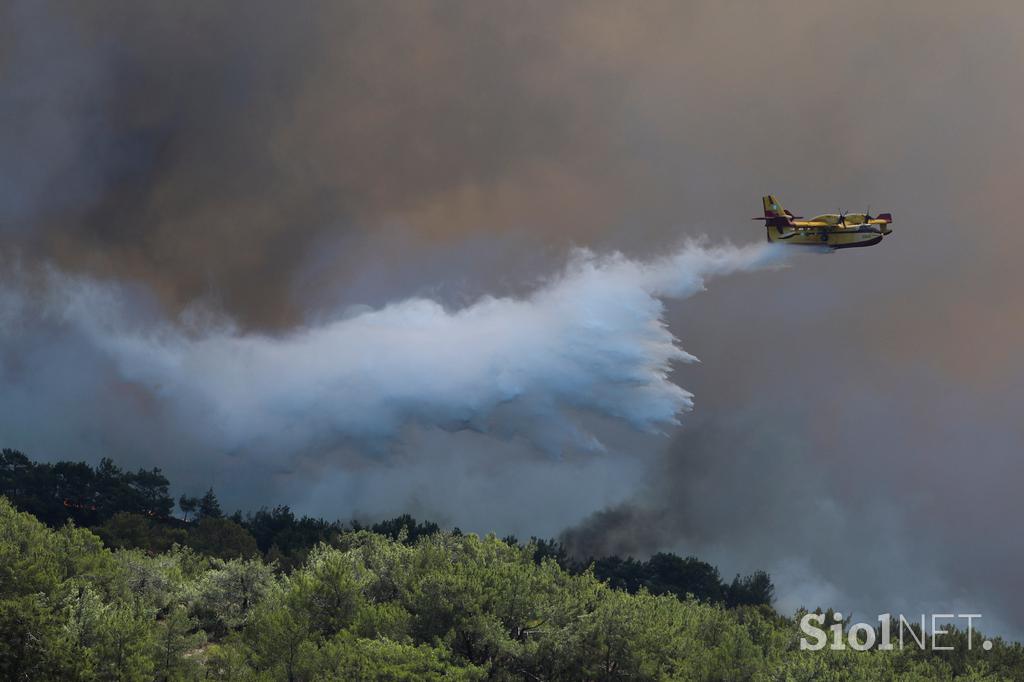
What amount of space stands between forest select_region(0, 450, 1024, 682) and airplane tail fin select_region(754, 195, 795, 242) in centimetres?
4024

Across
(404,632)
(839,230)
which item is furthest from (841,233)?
(404,632)

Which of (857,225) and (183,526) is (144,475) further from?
(857,225)

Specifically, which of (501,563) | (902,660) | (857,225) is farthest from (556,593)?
(857,225)

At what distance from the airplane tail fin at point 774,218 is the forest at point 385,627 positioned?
4024cm

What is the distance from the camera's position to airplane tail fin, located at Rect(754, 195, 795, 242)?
110 metres

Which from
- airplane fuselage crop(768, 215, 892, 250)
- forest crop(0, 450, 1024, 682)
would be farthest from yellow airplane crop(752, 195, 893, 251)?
forest crop(0, 450, 1024, 682)

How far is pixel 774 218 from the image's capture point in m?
110

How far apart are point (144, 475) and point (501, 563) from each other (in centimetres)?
13077

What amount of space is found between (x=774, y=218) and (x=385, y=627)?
64340mm

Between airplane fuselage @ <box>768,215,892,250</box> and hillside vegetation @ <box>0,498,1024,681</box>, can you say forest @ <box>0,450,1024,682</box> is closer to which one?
hillside vegetation @ <box>0,498,1024,681</box>

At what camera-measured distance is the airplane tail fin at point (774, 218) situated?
359ft

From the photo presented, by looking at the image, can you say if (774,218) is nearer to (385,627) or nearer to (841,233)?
(841,233)

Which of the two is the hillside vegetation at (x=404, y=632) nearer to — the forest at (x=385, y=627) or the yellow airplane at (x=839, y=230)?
the forest at (x=385, y=627)

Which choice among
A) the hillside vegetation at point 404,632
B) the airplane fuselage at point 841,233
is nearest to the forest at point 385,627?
the hillside vegetation at point 404,632
